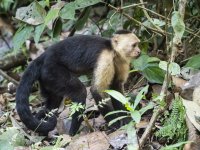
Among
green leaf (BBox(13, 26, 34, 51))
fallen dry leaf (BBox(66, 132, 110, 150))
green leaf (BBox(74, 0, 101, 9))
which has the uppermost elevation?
green leaf (BBox(74, 0, 101, 9))

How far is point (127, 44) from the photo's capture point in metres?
5.25

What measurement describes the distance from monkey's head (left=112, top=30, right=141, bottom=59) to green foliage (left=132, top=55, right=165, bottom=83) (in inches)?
4.5

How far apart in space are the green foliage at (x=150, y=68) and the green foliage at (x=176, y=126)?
1.08 meters

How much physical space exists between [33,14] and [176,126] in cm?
228

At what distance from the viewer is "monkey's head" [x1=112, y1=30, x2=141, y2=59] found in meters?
5.22

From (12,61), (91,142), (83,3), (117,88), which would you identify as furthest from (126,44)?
(12,61)

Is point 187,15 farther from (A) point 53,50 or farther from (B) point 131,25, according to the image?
(A) point 53,50

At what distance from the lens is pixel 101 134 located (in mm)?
4570

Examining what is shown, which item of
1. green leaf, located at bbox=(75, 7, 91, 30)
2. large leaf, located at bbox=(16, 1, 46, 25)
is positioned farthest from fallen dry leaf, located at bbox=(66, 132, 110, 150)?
green leaf, located at bbox=(75, 7, 91, 30)

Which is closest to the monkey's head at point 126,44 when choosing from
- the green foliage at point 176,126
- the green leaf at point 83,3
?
the green leaf at point 83,3

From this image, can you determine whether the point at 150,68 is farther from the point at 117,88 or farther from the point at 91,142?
the point at 91,142

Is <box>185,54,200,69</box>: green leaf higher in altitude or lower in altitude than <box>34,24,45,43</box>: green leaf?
lower

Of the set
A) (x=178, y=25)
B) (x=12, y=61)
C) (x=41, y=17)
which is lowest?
(x=12, y=61)

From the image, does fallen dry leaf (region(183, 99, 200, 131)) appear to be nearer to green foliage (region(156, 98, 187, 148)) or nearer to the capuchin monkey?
green foliage (region(156, 98, 187, 148))
